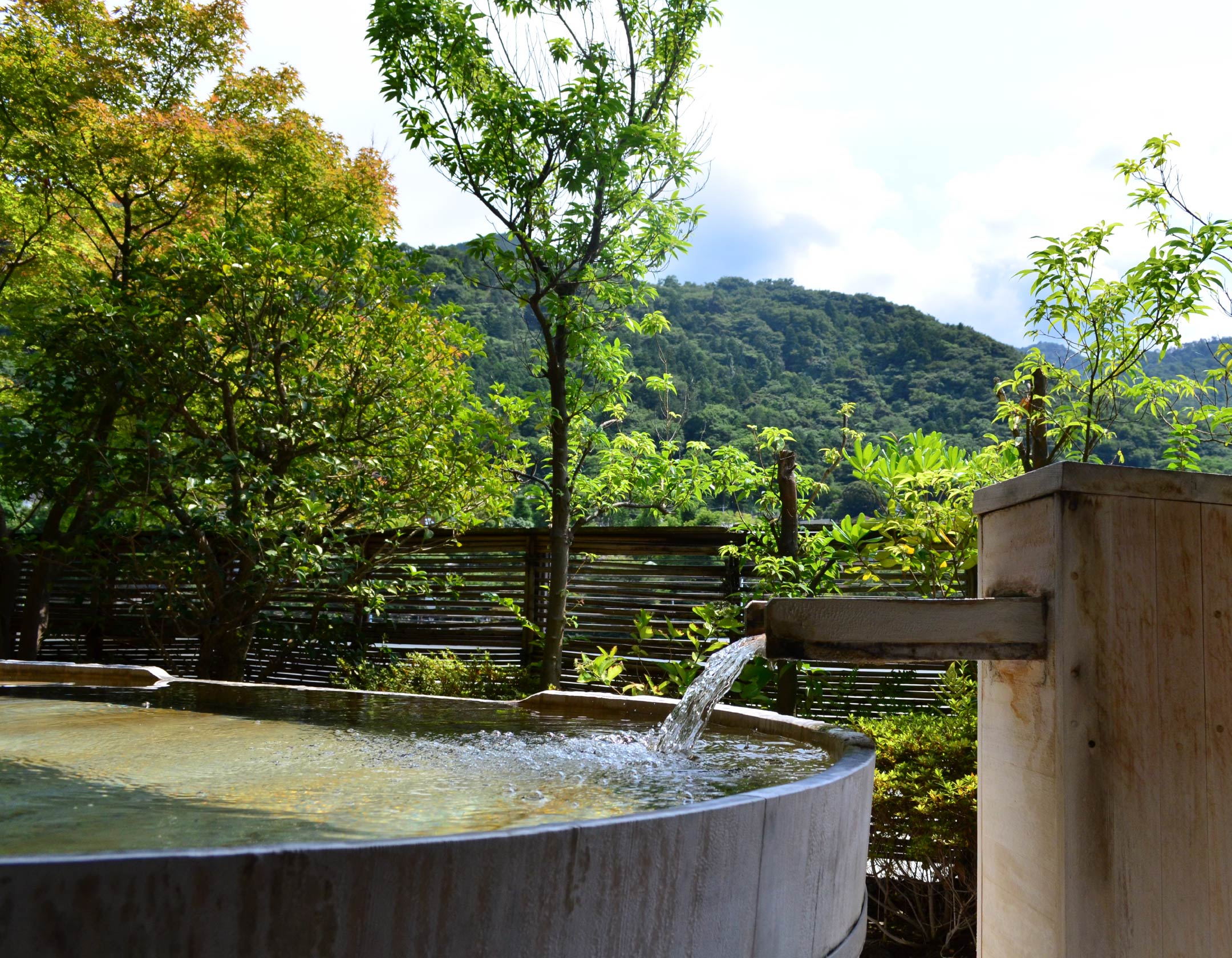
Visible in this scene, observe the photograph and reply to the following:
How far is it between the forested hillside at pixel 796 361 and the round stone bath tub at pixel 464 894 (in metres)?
14.1

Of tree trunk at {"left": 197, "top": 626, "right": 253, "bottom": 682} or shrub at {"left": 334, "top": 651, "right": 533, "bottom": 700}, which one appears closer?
tree trunk at {"left": 197, "top": 626, "right": 253, "bottom": 682}

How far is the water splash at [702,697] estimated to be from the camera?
2.52m

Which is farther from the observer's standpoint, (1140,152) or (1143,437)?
(1143,437)

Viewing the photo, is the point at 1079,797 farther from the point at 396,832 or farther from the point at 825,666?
the point at 825,666

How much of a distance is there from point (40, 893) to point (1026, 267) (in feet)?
15.3

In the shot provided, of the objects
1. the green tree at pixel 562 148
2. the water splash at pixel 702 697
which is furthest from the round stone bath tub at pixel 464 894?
the green tree at pixel 562 148

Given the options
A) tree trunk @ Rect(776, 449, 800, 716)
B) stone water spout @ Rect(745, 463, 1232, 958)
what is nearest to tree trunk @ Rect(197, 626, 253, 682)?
tree trunk @ Rect(776, 449, 800, 716)

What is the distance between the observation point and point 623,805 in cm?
183

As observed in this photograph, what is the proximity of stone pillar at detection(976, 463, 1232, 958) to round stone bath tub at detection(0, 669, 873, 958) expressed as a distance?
485mm

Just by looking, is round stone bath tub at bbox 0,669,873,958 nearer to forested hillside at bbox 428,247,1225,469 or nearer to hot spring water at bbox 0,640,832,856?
hot spring water at bbox 0,640,832,856

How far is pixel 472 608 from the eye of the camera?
7.56 metres

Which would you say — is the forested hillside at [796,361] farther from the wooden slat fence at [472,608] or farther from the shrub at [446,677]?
the shrub at [446,677]

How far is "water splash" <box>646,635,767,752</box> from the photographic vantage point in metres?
2.52

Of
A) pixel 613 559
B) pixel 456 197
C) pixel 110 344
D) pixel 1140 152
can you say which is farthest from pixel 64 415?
pixel 1140 152
